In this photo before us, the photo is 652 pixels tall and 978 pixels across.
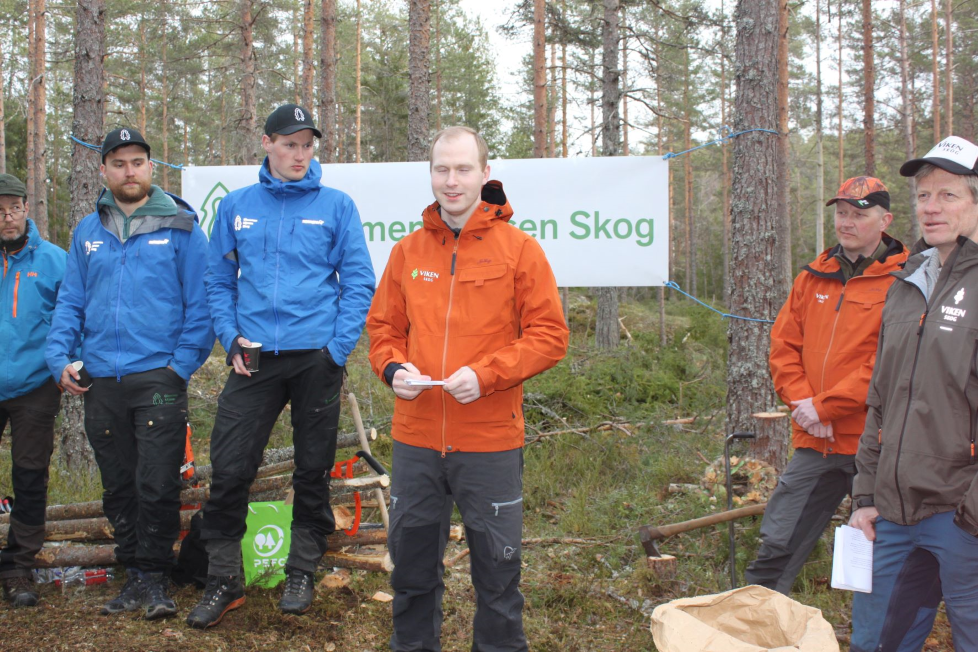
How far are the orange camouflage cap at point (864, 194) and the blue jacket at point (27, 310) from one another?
436cm

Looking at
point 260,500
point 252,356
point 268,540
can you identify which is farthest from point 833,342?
point 260,500

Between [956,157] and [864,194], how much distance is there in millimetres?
1119

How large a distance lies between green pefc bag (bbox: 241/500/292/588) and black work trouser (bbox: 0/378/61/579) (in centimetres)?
118

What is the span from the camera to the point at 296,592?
12.7 feet

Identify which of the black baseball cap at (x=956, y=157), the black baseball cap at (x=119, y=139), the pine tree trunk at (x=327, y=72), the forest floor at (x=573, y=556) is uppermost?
the pine tree trunk at (x=327, y=72)

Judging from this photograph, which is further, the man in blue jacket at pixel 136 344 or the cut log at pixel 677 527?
the cut log at pixel 677 527

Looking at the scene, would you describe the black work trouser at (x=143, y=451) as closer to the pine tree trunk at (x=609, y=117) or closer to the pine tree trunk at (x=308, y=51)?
the pine tree trunk at (x=609, y=117)

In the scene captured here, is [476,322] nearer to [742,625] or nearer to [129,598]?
[742,625]

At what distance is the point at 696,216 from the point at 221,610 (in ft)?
127

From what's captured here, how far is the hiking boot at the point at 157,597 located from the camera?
12.3ft

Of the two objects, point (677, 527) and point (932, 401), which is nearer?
point (932, 401)

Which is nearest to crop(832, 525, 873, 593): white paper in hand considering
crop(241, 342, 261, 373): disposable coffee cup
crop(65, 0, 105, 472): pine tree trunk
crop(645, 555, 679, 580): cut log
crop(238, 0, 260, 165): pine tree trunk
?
crop(645, 555, 679, 580): cut log

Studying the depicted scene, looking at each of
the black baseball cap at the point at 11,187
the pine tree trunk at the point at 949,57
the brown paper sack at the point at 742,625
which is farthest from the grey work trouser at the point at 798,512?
the pine tree trunk at the point at 949,57

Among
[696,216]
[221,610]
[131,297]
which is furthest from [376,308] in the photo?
[696,216]
